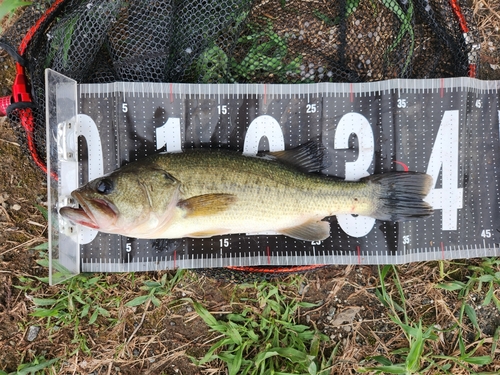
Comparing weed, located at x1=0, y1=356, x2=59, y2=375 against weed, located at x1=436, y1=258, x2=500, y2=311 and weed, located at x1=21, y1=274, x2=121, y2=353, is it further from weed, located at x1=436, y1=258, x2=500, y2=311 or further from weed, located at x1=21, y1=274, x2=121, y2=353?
weed, located at x1=436, y1=258, x2=500, y2=311

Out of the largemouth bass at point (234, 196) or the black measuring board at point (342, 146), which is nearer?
→ the largemouth bass at point (234, 196)

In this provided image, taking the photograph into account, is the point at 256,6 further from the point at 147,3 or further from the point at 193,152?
the point at 193,152

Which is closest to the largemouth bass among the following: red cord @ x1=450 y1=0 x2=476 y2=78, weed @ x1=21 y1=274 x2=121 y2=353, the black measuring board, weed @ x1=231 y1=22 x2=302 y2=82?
the black measuring board

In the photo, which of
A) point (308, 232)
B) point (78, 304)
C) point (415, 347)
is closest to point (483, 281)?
point (415, 347)

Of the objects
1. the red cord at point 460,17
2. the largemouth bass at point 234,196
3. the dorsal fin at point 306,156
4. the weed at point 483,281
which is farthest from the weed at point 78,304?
Result: the red cord at point 460,17

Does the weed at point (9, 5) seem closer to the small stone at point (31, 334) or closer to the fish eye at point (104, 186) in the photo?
the fish eye at point (104, 186)

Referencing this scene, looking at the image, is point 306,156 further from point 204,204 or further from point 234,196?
point 204,204
